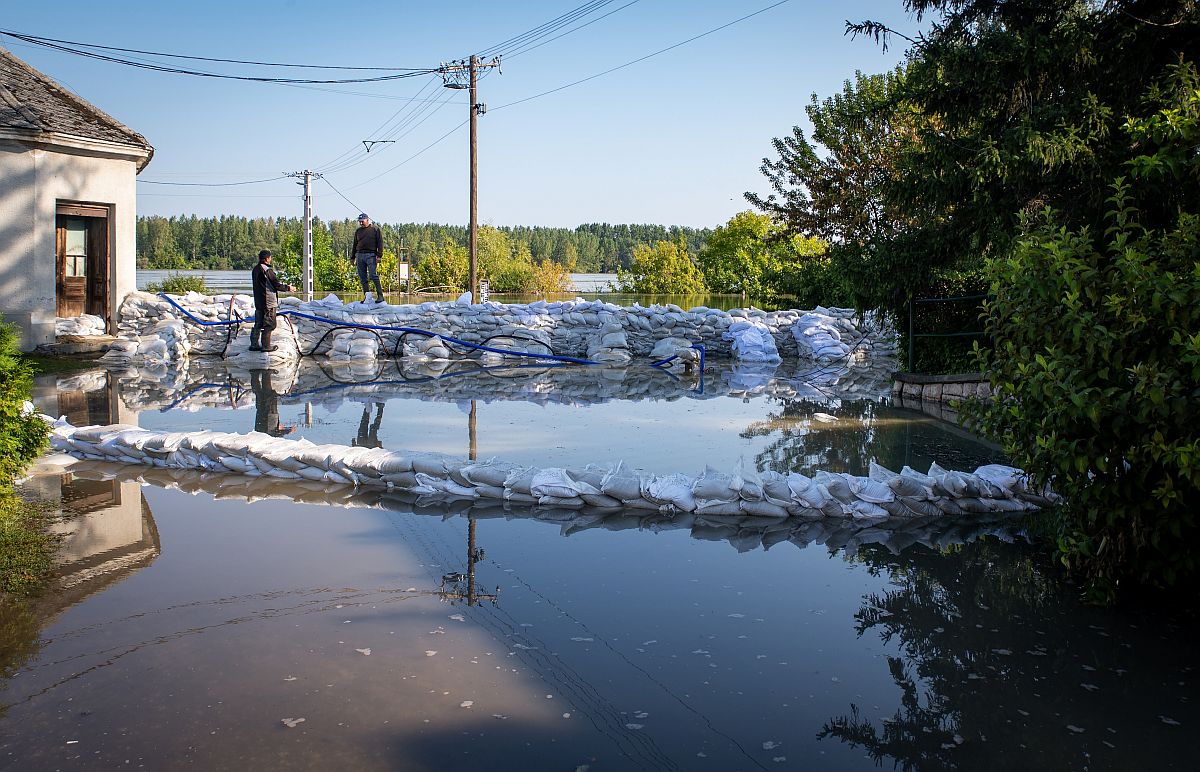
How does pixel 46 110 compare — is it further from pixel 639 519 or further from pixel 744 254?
pixel 744 254

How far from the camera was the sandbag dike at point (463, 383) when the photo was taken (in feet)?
38.3

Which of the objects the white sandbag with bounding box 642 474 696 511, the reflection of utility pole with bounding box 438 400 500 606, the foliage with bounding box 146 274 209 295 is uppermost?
the foliage with bounding box 146 274 209 295

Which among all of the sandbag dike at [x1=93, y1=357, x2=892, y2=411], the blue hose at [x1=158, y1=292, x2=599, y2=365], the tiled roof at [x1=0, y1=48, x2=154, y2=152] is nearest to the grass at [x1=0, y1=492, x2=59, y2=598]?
the sandbag dike at [x1=93, y1=357, x2=892, y2=411]

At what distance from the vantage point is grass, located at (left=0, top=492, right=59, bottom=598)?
4.51 metres

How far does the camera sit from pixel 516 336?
60.4ft

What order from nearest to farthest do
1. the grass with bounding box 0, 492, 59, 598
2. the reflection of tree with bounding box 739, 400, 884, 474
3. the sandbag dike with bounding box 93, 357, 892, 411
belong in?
the grass with bounding box 0, 492, 59, 598 → the reflection of tree with bounding box 739, 400, 884, 474 → the sandbag dike with bounding box 93, 357, 892, 411

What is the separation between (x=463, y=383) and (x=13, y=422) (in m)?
7.89

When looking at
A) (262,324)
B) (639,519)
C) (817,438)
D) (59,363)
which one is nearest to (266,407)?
(817,438)

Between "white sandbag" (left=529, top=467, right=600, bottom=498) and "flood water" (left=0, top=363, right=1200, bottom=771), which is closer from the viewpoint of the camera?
"flood water" (left=0, top=363, right=1200, bottom=771)

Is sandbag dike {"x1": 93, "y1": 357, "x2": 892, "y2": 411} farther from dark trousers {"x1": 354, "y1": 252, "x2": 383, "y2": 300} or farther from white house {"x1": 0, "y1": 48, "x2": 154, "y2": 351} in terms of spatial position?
dark trousers {"x1": 354, "y1": 252, "x2": 383, "y2": 300}

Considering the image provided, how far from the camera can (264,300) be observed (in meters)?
16.1

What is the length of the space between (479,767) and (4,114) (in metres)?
16.4

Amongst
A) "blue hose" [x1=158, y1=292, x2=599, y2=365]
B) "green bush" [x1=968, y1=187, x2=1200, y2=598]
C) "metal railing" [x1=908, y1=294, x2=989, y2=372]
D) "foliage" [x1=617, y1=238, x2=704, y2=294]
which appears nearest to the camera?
"green bush" [x1=968, y1=187, x2=1200, y2=598]

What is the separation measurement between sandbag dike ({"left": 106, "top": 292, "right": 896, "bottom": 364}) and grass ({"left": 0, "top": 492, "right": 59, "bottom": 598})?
1081 cm
